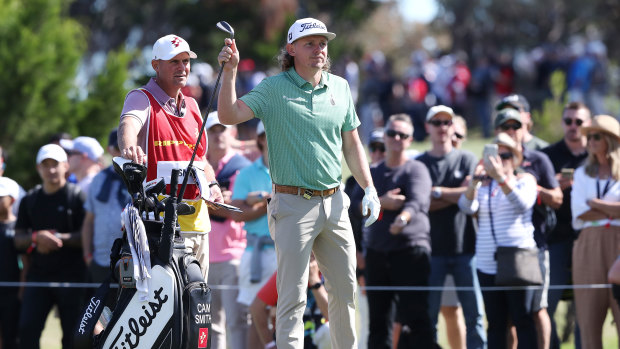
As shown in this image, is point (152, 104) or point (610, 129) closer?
point (152, 104)

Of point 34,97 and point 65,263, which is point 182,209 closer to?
point 65,263

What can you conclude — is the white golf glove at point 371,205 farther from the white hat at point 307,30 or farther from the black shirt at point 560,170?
the black shirt at point 560,170

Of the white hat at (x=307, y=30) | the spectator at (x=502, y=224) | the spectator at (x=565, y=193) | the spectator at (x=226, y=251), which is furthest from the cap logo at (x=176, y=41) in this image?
the spectator at (x=565, y=193)

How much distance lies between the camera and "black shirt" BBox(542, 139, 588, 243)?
10.1 m

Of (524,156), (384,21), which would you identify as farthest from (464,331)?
(384,21)

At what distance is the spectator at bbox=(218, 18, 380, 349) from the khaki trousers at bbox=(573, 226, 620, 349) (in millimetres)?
2926

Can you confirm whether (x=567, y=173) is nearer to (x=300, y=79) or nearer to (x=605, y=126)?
(x=605, y=126)

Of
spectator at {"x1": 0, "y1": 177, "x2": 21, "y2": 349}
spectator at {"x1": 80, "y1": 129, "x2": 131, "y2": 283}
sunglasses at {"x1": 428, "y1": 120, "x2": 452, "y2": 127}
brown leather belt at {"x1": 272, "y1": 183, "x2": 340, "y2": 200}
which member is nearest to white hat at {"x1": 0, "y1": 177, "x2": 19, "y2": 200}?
spectator at {"x1": 0, "y1": 177, "x2": 21, "y2": 349}

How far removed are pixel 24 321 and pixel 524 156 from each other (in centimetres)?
488

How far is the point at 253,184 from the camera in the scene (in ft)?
32.2

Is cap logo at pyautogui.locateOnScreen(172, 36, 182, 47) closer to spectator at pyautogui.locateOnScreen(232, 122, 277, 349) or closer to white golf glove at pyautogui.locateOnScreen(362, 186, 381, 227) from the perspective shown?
white golf glove at pyautogui.locateOnScreen(362, 186, 381, 227)

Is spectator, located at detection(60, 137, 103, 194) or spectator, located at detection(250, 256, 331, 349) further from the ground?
spectator, located at detection(60, 137, 103, 194)

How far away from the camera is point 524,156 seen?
955 centimetres

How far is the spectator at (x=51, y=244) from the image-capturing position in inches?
403
